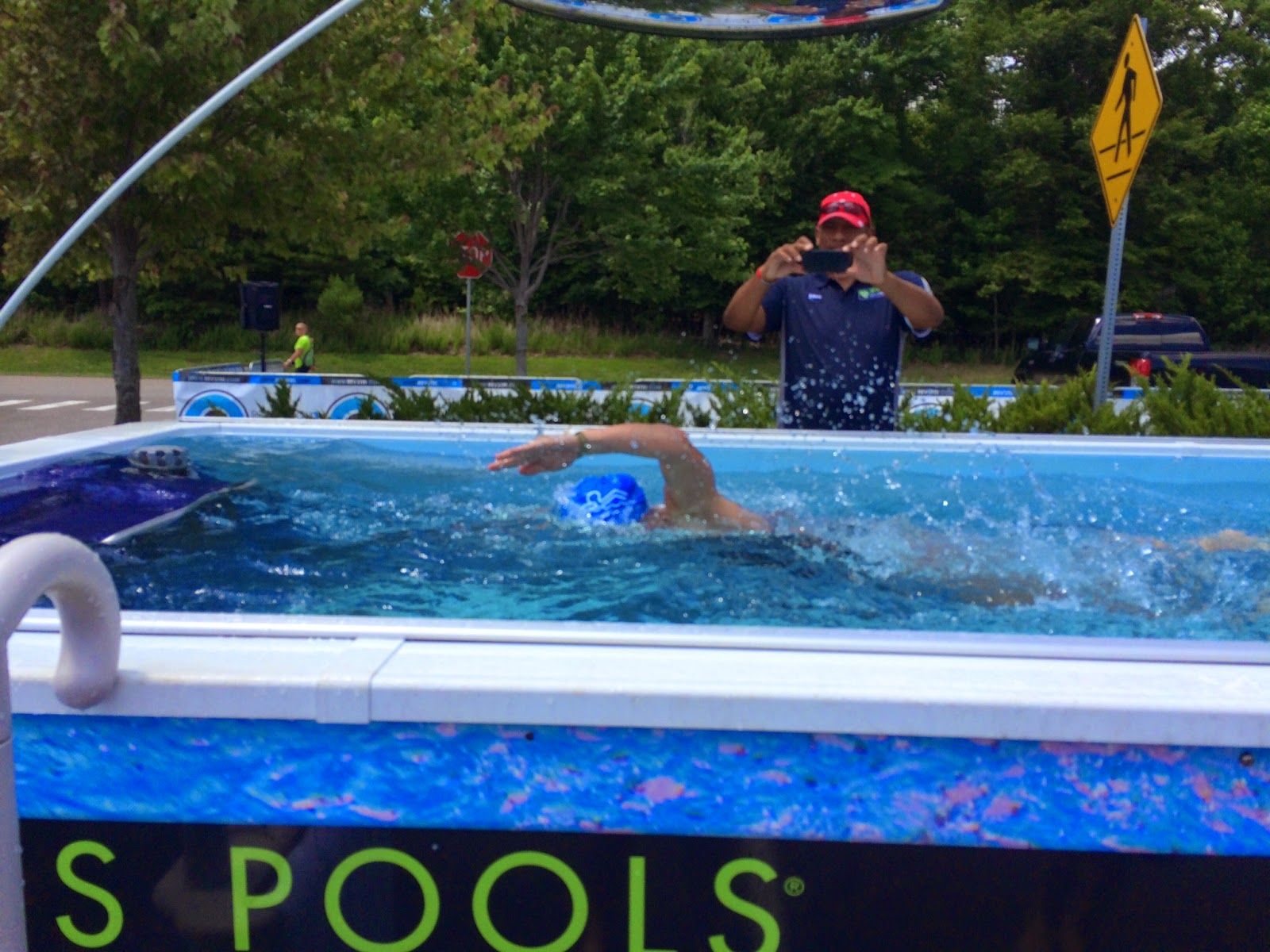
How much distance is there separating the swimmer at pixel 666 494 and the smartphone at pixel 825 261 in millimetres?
886

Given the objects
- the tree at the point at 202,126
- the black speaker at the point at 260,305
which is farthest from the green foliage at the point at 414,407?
the black speaker at the point at 260,305

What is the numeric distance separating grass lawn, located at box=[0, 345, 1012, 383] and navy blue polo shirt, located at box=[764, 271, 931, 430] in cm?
1785

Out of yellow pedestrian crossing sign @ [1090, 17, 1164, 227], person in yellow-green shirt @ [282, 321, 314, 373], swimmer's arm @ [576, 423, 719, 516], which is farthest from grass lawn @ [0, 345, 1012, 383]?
swimmer's arm @ [576, 423, 719, 516]

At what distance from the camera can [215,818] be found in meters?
1.72

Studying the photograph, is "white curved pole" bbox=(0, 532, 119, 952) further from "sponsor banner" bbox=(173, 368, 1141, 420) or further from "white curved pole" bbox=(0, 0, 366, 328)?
"sponsor banner" bbox=(173, 368, 1141, 420)

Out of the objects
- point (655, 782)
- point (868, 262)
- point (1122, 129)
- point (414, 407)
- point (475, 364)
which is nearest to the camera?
point (655, 782)

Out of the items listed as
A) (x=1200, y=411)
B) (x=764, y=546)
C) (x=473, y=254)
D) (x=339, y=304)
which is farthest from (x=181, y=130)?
(x=339, y=304)

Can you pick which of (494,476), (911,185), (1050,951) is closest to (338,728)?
(1050,951)

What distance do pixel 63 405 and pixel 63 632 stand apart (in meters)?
18.3

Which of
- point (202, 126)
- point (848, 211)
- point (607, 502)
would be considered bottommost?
point (607, 502)

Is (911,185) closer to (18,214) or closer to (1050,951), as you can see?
(18,214)

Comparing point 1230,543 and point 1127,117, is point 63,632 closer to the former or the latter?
point 1230,543

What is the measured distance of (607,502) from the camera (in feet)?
13.4

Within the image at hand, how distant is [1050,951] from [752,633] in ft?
2.09
